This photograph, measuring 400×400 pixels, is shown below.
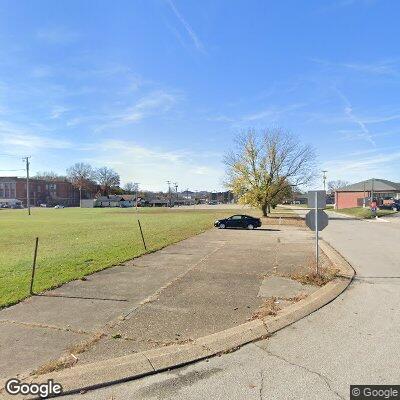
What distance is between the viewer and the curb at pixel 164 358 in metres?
4.19

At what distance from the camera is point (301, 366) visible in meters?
4.46

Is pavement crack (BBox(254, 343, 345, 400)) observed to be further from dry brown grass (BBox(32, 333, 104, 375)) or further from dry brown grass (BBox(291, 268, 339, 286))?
dry brown grass (BBox(291, 268, 339, 286))

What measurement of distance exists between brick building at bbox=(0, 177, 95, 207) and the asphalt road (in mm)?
148223

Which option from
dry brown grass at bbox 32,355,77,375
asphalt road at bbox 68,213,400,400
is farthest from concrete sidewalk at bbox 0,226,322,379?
asphalt road at bbox 68,213,400,400

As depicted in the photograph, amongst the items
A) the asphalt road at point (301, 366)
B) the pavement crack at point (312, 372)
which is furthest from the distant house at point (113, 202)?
the pavement crack at point (312, 372)

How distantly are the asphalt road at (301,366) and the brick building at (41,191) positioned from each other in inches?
5836

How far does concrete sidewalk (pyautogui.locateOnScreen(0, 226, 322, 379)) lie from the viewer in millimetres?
5004

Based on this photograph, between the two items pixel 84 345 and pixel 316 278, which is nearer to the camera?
pixel 84 345

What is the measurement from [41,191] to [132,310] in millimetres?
149783

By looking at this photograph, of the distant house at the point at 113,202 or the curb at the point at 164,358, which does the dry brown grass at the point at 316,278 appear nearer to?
the curb at the point at 164,358

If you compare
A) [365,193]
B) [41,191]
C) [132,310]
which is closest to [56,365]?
[132,310]

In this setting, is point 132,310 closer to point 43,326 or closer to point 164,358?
point 43,326

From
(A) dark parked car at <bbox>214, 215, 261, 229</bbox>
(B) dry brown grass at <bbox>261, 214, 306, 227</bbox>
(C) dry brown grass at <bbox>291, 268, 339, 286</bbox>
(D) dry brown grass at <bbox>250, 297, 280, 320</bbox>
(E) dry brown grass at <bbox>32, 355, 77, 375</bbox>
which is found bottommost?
(B) dry brown grass at <bbox>261, 214, 306, 227</bbox>

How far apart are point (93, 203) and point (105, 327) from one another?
137377 millimetres
